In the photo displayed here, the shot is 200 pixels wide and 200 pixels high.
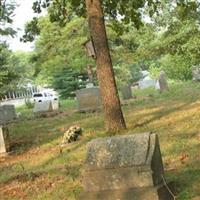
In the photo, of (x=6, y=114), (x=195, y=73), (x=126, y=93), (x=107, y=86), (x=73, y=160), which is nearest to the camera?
(x=73, y=160)

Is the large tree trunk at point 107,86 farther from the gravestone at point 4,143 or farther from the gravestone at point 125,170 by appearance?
the gravestone at point 125,170

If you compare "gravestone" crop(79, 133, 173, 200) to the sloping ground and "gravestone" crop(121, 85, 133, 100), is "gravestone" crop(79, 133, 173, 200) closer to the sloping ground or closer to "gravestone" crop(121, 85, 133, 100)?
the sloping ground

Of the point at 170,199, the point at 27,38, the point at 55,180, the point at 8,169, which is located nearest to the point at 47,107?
the point at 27,38

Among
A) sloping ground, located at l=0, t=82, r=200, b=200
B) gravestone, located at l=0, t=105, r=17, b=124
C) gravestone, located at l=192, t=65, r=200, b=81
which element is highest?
gravestone, located at l=192, t=65, r=200, b=81

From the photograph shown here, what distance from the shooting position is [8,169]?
39.3 ft

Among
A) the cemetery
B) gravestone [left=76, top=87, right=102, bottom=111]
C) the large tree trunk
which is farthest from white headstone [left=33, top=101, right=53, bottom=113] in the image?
the large tree trunk

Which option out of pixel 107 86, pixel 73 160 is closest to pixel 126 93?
pixel 107 86

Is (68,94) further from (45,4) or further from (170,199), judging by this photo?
(170,199)

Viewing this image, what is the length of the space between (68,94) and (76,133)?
119 ft

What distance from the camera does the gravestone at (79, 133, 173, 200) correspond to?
269 inches

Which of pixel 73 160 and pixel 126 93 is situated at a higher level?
pixel 126 93

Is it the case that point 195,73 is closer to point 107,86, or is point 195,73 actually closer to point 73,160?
point 107,86

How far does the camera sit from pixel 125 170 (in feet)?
22.7

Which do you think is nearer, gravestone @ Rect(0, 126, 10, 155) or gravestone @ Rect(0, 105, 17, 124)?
gravestone @ Rect(0, 126, 10, 155)
